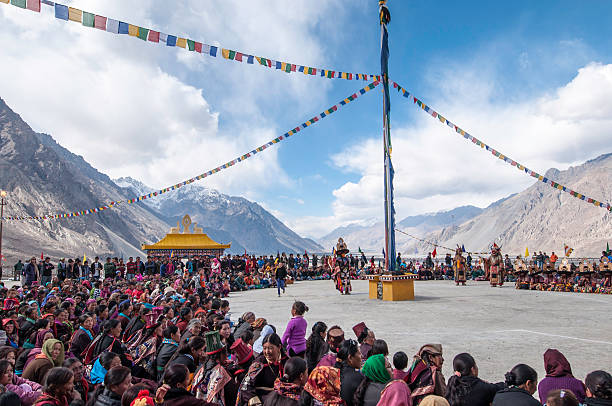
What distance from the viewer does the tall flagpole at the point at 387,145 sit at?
54.3 ft

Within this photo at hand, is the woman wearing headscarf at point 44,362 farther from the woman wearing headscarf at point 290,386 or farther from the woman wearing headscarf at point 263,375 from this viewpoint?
the woman wearing headscarf at point 290,386

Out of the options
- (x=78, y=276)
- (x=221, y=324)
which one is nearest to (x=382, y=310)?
(x=221, y=324)

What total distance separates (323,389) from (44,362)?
3.55 m

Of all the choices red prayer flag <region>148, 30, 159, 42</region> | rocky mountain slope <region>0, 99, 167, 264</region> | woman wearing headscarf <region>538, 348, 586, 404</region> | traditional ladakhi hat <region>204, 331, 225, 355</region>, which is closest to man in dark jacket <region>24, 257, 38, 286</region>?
red prayer flag <region>148, 30, 159, 42</region>

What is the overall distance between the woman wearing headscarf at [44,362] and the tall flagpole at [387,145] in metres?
12.9

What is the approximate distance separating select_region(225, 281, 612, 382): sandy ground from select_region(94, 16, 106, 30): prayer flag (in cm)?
863

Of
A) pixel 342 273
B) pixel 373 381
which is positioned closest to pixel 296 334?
pixel 373 381

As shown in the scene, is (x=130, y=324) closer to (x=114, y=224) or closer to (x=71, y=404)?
(x=71, y=404)

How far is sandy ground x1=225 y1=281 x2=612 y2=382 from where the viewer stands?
24.6 ft

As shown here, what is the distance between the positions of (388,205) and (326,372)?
1326cm

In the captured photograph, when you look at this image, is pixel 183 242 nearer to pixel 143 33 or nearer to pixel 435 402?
pixel 143 33

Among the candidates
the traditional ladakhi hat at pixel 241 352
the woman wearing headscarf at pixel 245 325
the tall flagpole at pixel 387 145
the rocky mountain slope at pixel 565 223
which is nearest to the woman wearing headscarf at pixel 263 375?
the traditional ladakhi hat at pixel 241 352

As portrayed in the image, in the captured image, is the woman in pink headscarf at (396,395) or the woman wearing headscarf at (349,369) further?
the woman wearing headscarf at (349,369)

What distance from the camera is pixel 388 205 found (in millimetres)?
16656
